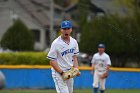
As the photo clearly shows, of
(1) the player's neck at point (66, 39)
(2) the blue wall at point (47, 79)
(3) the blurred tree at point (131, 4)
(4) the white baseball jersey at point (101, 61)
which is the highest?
(3) the blurred tree at point (131, 4)

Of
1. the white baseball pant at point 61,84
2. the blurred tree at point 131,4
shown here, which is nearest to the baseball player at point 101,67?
the white baseball pant at point 61,84

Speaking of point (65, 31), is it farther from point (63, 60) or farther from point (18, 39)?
point (18, 39)

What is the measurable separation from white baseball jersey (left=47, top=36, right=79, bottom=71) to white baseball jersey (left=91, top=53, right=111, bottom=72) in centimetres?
834

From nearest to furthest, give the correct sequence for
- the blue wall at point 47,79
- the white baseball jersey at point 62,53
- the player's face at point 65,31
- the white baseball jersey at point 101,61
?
the player's face at point 65,31
the white baseball jersey at point 62,53
the white baseball jersey at point 101,61
the blue wall at point 47,79

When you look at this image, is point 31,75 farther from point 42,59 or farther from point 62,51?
point 62,51

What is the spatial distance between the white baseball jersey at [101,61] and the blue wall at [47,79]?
5.07 m

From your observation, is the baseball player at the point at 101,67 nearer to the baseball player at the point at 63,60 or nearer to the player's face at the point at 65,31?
the baseball player at the point at 63,60

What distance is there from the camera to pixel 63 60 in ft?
38.8

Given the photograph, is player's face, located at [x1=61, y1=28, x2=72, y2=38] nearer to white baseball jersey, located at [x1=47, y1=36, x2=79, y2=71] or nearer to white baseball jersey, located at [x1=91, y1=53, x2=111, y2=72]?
white baseball jersey, located at [x1=47, y1=36, x2=79, y2=71]

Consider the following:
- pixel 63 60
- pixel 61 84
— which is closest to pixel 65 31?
pixel 63 60

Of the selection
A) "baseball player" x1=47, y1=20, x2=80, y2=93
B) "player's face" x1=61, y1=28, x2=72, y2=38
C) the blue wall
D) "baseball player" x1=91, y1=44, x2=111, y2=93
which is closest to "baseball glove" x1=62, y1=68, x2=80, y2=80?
"baseball player" x1=47, y1=20, x2=80, y2=93

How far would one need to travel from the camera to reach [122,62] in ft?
150

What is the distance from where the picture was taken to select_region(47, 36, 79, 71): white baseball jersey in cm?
1175

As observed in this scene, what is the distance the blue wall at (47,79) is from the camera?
24766 mm
